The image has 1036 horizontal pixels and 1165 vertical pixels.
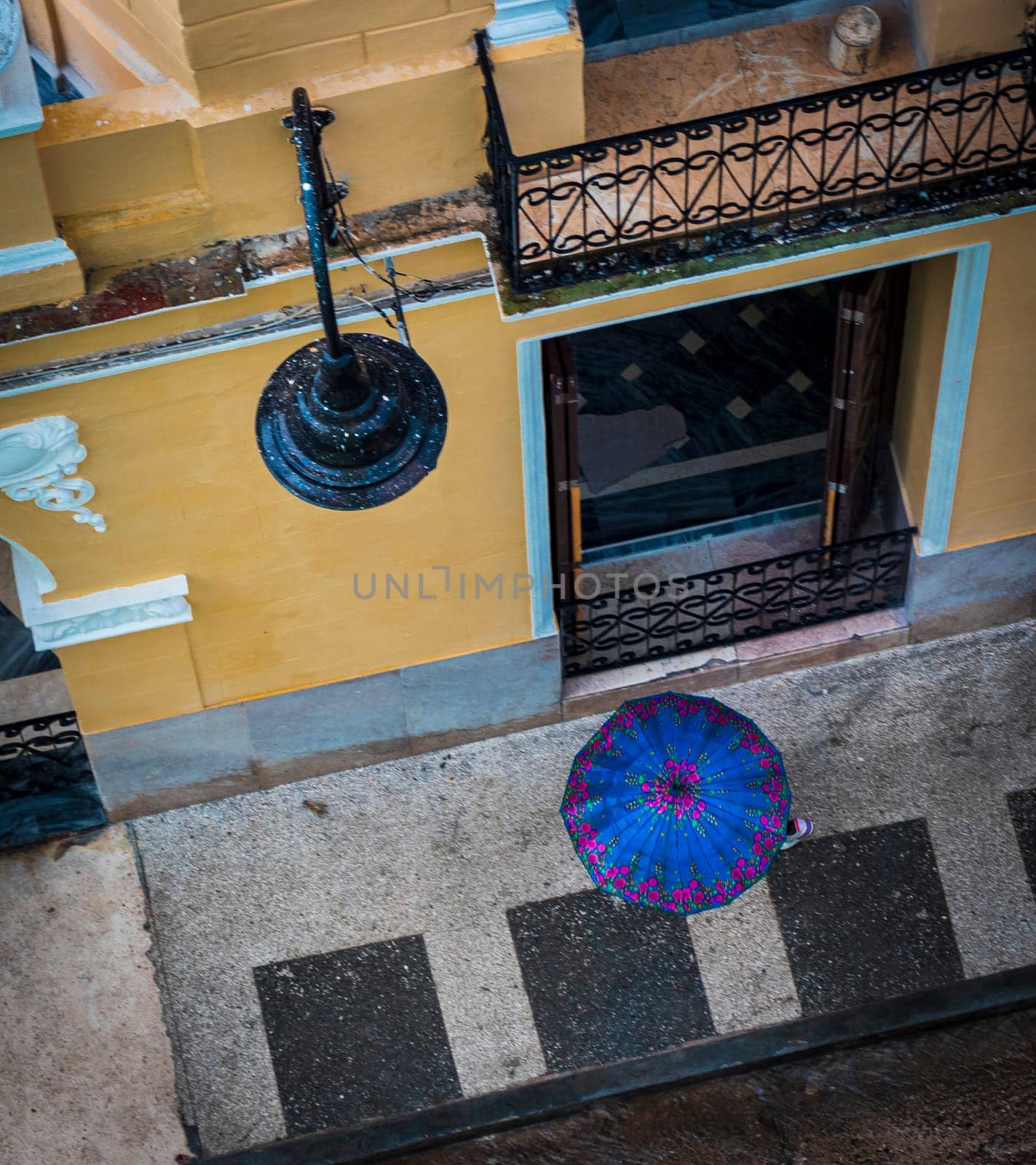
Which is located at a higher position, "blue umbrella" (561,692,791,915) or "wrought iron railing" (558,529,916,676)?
"wrought iron railing" (558,529,916,676)

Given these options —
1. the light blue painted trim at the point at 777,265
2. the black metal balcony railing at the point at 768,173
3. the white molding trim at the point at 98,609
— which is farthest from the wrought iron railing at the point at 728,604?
the black metal balcony railing at the point at 768,173

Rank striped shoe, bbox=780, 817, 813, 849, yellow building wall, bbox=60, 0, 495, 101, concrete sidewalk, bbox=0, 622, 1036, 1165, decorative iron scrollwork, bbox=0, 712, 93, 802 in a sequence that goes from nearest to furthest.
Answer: yellow building wall, bbox=60, 0, 495, 101 → concrete sidewalk, bbox=0, 622, 1036, 1165 → striped shoe, bbox=780, 817, 813, 849 → decorative iron scrollwork, bbox=0, 712, 93, 802

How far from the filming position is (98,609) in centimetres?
927

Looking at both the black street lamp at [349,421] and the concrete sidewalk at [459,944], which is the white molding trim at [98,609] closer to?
the concrete sidewalk at [459,944]

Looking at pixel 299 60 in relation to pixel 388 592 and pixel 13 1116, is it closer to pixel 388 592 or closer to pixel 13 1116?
pixel 388 592

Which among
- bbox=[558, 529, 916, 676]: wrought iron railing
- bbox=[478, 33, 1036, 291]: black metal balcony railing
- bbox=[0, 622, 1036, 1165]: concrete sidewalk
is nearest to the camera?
bbox=[478, 33, 1036, 291]: black metal balcony railing

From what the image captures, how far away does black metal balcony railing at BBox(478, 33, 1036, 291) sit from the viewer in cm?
753

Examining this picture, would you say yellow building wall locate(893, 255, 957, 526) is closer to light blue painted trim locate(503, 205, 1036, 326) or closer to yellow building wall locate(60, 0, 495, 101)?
light blue painted trim locate(503, 205, 1036, 326)

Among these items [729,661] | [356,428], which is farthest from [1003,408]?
[356,428]

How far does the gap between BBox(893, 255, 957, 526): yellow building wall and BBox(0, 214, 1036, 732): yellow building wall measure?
1.0 inches

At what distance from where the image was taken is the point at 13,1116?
10.2 m

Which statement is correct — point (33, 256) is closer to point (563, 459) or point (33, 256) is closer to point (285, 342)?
point (285, 342)

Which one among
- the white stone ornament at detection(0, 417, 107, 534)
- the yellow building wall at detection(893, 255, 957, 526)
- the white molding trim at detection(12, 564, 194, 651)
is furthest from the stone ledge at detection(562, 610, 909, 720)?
the white stone ornament at detection(0, 417, 107, 534)

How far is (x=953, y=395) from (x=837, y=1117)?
4.84m
